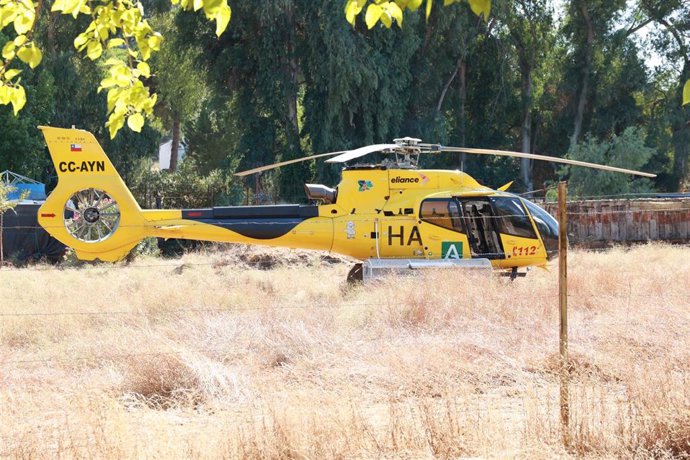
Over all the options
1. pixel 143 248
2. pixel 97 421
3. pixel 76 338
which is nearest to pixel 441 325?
pixel 76 338

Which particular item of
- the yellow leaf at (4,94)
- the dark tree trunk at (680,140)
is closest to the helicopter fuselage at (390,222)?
the yellow leaf at (4,94)

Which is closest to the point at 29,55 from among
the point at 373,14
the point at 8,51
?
the point at 8,51

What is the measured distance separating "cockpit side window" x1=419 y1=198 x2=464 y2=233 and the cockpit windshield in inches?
51.2

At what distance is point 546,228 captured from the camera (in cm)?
1439

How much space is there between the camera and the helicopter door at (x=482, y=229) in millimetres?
14312

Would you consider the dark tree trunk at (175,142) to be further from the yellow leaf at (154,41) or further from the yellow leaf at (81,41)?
the yellow leaf at (154,41)

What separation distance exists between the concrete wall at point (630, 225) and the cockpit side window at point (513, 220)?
11.1 metres

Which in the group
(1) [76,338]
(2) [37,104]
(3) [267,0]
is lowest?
(1) [76,338]

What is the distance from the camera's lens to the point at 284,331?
9.23 metres

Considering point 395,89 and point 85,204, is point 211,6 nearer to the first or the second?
point 85,204

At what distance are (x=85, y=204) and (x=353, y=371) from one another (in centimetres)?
713

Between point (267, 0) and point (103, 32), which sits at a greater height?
point (267, 0)

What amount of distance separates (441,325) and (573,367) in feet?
8.46

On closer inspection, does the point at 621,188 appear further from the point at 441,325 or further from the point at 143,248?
the point at 441,325
